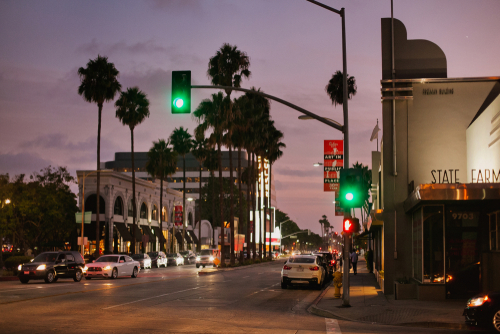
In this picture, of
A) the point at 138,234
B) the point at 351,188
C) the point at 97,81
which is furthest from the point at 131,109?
the point at 351,188

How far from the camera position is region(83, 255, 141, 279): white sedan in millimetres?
33031

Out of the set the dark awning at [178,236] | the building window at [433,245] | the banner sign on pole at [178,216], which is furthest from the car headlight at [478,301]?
the dark awning at [178,236]

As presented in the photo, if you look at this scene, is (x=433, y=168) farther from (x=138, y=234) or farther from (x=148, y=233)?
(x=148, y=233)

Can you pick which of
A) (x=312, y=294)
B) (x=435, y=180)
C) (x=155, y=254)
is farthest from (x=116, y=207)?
(x=435, y=180)

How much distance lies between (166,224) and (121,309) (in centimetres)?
7171

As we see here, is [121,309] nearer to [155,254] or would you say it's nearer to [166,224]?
[155,254]

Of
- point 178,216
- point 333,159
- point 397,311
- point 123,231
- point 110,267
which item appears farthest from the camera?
point 178,216

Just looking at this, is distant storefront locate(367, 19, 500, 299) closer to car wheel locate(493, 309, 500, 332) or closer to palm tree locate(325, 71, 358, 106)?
car wheel locate(493, 309, 500, 332)

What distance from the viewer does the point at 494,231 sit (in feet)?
60.4

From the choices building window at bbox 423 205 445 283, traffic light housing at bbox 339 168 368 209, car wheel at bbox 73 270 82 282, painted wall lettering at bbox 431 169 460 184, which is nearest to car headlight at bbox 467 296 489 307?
traffic light housing at bbox 339 168 368 209

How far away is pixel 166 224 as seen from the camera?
87438mm

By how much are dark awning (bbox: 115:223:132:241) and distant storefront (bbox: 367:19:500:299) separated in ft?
161

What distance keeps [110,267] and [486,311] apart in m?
25.2

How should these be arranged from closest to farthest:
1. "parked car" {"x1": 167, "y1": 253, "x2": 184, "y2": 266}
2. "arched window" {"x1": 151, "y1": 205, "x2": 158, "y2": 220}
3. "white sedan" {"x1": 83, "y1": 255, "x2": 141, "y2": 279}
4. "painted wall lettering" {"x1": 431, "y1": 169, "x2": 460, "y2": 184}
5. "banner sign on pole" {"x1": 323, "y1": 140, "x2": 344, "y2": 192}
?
1. "painted wall lettering" {"x1": 431, "y1": 169, "x2": 460, "y2": 184}
2. "banner sign on pole" {"x1": 323, "y1": 140, "x2": 344, "y2": 192}
3. "white sedan" {"x1": 83, "y1": 255, "x2": 141, "y2": 279}
4. "parked car" {"x1": 167, "y1": 253, "x2": 184, "y2": 266}
5. "arched window" {"x1": 151, "y1": 205, "x2": 158, "y2": 220}
